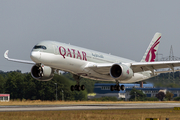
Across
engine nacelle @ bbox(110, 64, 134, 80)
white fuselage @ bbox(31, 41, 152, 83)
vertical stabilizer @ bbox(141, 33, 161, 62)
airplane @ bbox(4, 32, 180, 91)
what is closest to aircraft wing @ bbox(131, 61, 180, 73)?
airplane @ bbox(4, 32, 180, 91)

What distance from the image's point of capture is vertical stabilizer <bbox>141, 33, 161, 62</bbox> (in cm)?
5924

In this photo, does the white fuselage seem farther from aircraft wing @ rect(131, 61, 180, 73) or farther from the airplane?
aircraft wing @ rect(131, 61, 180, 73)

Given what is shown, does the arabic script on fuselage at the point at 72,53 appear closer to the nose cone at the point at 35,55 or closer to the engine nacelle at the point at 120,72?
the nose cone at the point at 35,55

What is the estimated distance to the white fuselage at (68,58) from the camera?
38.2 metres

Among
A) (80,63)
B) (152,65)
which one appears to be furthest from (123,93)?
(80,63)

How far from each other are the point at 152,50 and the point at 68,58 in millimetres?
24157

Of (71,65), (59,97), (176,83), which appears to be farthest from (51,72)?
(59,97)

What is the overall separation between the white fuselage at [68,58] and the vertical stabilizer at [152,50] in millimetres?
12415

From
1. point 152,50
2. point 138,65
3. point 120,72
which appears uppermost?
point 152,50

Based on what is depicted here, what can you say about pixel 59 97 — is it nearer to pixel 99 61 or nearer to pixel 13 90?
pixel 13 90

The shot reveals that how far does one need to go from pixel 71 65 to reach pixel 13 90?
5617 centimetres

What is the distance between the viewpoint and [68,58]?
4088 centimetres

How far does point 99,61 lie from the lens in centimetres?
4706

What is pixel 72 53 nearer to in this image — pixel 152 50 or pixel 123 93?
pixel 152 50
